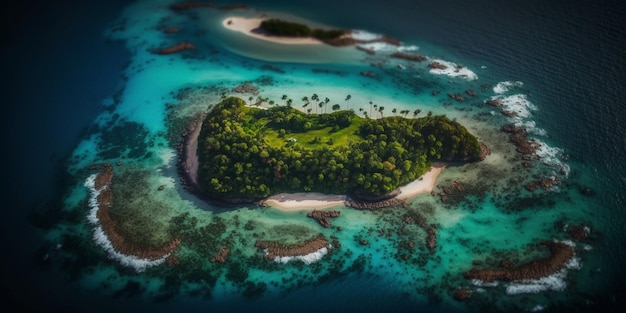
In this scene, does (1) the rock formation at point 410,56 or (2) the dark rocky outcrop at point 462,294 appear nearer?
(2) the dark rocky outcrop at point 462,294

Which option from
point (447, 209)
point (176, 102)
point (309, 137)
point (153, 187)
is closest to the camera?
point (447, 209)

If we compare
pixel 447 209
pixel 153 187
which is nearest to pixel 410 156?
pixel 447 209

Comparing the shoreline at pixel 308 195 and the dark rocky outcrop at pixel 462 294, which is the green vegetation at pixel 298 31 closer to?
the shoreline at pixel 308 195

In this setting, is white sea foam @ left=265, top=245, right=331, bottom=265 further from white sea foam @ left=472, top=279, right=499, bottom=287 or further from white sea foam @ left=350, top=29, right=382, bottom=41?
white sea foam @ left=350, top=29, right=382, bottom=41

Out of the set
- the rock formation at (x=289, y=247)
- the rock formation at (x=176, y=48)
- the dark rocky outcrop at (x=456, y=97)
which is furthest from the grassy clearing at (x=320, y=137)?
the rock formation at (x=176, y=48)

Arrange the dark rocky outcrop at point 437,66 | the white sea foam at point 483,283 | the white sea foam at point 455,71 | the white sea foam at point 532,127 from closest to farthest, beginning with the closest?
the white sea foam at point 483,283
the white sea foam at point 532,127
the white sea foam at point 455,71
the dark rocky outcrop at point 437,66

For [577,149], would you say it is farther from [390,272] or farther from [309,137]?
[309,137]
